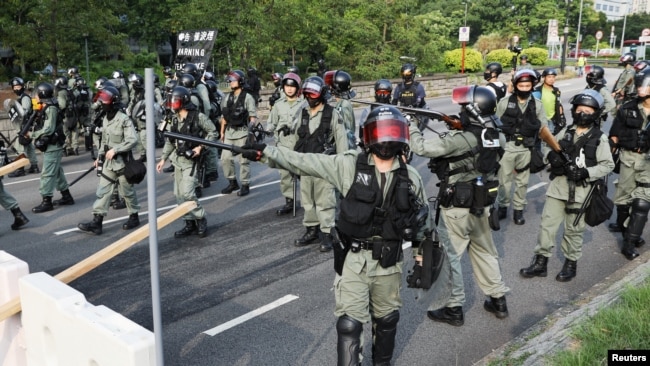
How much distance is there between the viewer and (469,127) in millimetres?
4707

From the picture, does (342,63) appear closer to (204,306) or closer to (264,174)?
(264,174)

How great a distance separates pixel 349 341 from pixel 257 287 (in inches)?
93.9

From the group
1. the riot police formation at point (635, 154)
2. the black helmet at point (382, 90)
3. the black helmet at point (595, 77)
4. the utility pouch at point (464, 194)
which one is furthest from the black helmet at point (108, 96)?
the black helmet at point (595, 77)

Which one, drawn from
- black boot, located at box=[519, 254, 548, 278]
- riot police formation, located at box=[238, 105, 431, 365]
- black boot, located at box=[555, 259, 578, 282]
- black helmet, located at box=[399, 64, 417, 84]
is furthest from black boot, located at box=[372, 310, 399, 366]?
black helmet, located at box=[399, 64, 417, 84]

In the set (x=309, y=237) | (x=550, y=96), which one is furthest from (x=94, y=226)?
(x=550, y=96)

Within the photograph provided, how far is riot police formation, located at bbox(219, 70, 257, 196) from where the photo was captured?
9398 millimetres

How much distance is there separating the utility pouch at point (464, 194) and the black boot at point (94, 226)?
4925mm

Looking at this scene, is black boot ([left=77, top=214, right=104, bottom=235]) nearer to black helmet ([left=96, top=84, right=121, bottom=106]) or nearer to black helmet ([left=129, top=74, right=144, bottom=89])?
black helmet ([left=96, top=84, right=121, bottom=106])

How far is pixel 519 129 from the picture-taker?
7410 mm

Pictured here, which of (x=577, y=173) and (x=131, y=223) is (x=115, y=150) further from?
(x=577, y=173)

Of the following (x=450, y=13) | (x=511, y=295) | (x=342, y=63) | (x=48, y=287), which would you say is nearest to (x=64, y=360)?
(x=48, y=287)

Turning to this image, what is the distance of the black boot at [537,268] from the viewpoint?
6.02m

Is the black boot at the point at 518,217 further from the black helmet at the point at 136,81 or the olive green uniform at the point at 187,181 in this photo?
the black helmet at the point at 136,81

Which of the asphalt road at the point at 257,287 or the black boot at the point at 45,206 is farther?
the black boot at the point at 45,206
